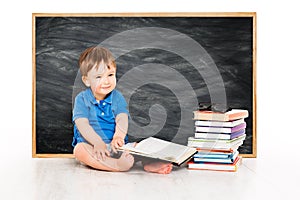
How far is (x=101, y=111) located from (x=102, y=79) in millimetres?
150

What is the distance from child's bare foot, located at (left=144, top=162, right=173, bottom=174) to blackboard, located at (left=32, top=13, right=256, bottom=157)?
Result: 1.30 feet

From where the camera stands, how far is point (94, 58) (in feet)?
7.70

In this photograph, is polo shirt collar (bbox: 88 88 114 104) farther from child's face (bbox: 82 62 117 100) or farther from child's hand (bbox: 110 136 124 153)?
child's hand (bbox: 110 136 124 153)

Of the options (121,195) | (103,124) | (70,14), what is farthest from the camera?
(70,14)

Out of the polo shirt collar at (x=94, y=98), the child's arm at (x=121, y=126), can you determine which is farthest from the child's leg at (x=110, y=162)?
the polo shirt collar at (x=94, y=98)

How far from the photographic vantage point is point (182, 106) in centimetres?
254

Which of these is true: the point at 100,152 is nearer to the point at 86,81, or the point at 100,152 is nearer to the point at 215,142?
the point at 86,81

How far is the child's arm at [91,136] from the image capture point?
2.20 metres

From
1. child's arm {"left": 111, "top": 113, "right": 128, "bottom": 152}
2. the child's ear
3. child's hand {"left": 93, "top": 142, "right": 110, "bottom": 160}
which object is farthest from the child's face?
child's hand {"left": 93, "top": 142, "right": 110, "bottom": 160}
